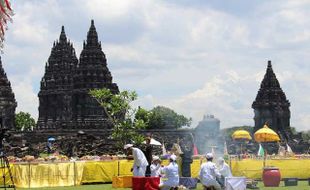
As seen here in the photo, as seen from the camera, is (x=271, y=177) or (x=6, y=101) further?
(x=6, y=101)

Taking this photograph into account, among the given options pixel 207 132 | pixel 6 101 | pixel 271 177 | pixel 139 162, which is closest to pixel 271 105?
pixel 207 132

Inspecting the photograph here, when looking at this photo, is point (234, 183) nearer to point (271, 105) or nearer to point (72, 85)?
point (271, 105)

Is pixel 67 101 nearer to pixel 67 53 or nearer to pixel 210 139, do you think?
pixel 67 53

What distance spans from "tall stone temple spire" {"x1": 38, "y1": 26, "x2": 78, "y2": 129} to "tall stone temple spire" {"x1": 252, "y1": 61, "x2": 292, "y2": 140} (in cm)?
3005

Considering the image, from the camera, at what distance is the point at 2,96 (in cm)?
10938

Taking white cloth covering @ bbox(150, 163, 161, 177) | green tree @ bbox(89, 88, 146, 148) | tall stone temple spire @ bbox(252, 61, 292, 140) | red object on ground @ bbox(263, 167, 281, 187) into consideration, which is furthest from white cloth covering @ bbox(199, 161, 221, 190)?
tall stone temple spire @ bbox(252, 61, 292, 140)

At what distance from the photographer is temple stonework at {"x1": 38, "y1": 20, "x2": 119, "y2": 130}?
104562mm

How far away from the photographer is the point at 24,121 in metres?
144

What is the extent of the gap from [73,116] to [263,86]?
99.8 ft

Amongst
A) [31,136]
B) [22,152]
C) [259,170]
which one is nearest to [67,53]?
[31,136]

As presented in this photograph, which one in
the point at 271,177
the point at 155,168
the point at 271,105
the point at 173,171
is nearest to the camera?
the point at 173,171

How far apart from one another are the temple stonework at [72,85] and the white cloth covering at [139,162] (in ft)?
273

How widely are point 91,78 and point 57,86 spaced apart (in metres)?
9.33

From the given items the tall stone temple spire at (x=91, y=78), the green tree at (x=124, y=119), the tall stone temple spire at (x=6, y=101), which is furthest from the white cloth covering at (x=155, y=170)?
the tall stone temple spire at (x=6, y=101)
